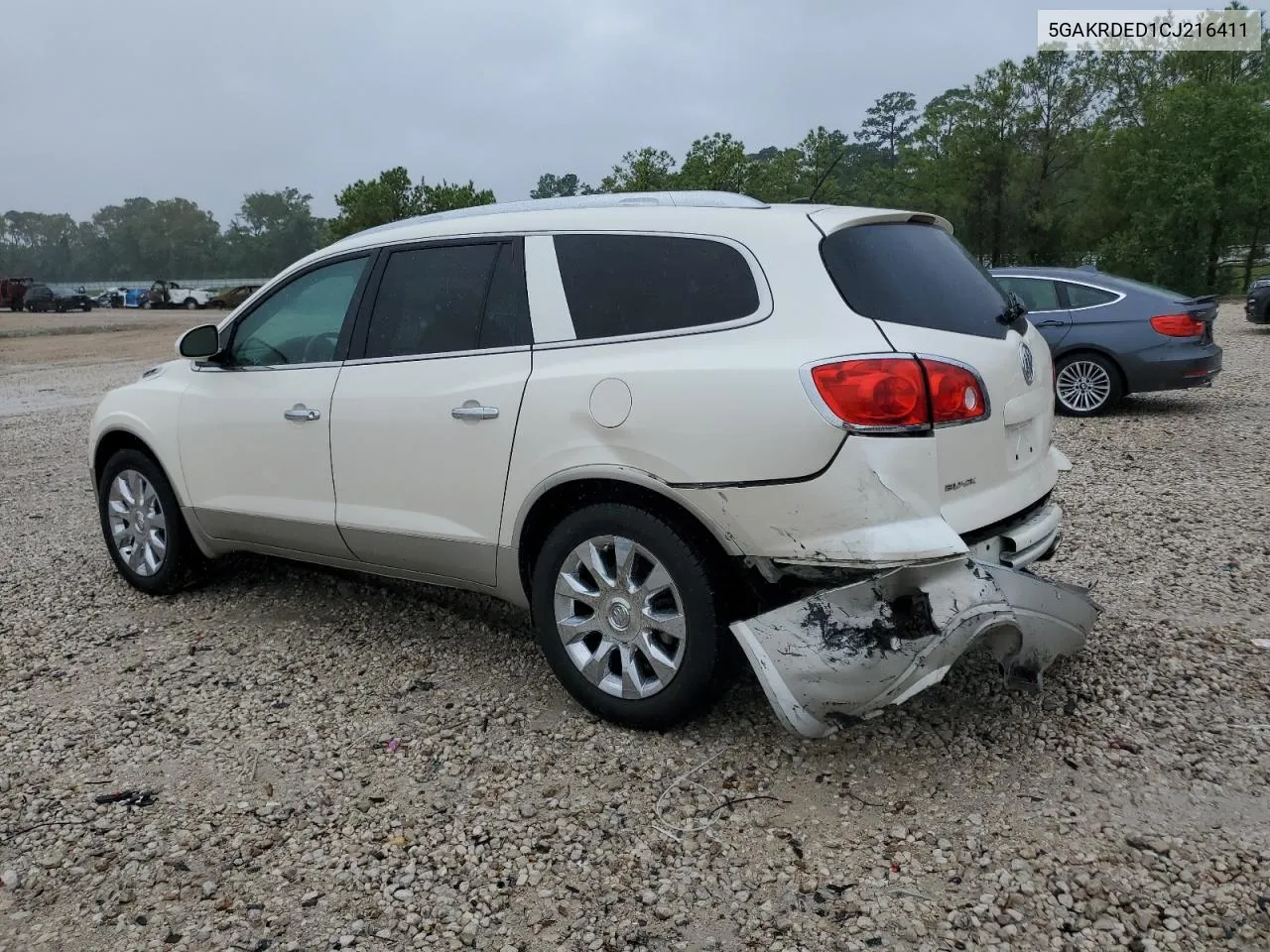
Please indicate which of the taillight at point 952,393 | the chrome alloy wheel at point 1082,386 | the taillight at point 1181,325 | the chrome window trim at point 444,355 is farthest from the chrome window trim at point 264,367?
the taillight at point 1181,325

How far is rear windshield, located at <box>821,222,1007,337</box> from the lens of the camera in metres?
3.09

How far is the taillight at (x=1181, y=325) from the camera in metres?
9.32

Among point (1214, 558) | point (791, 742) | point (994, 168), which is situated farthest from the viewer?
point (994, 168)

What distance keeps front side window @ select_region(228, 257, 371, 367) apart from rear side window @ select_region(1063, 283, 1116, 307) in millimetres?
7897

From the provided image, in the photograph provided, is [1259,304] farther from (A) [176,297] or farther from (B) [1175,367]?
(A) [176,297]

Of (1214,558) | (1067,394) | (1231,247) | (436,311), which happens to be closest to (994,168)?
(1231,247)

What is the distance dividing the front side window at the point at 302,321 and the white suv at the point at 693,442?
28 millimetres

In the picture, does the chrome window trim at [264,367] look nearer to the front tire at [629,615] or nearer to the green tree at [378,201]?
the front tire at [629,615]

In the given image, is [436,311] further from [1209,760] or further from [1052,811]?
[1209,760]

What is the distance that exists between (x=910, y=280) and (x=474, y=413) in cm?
155

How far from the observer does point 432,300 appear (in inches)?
153

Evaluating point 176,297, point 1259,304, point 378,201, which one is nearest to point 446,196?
point 378,201

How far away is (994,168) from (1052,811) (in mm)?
34620

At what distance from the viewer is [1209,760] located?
313 centimetres
